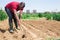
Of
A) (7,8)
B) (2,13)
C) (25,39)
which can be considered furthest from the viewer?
(2,13)

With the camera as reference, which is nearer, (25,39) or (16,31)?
(25,39)

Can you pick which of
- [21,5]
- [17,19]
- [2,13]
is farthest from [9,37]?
[2,13]

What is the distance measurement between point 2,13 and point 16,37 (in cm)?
2022

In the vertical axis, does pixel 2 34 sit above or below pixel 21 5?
below

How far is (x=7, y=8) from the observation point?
9391 mm

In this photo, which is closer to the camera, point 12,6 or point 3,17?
point 12,6

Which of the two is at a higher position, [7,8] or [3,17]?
[7,8]

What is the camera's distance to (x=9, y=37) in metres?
8.91

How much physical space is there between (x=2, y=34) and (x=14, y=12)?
110 cm

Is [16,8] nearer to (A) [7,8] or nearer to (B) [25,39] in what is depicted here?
(A) [7,8]

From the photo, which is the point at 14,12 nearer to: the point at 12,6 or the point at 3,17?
the point at 12,6

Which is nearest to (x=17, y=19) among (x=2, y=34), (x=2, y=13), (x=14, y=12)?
(x=14, y=12)

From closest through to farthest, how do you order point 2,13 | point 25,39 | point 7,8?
point 25,39, point 7,8, point 2,13

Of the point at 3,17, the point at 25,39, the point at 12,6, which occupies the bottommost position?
the point at 3,17
